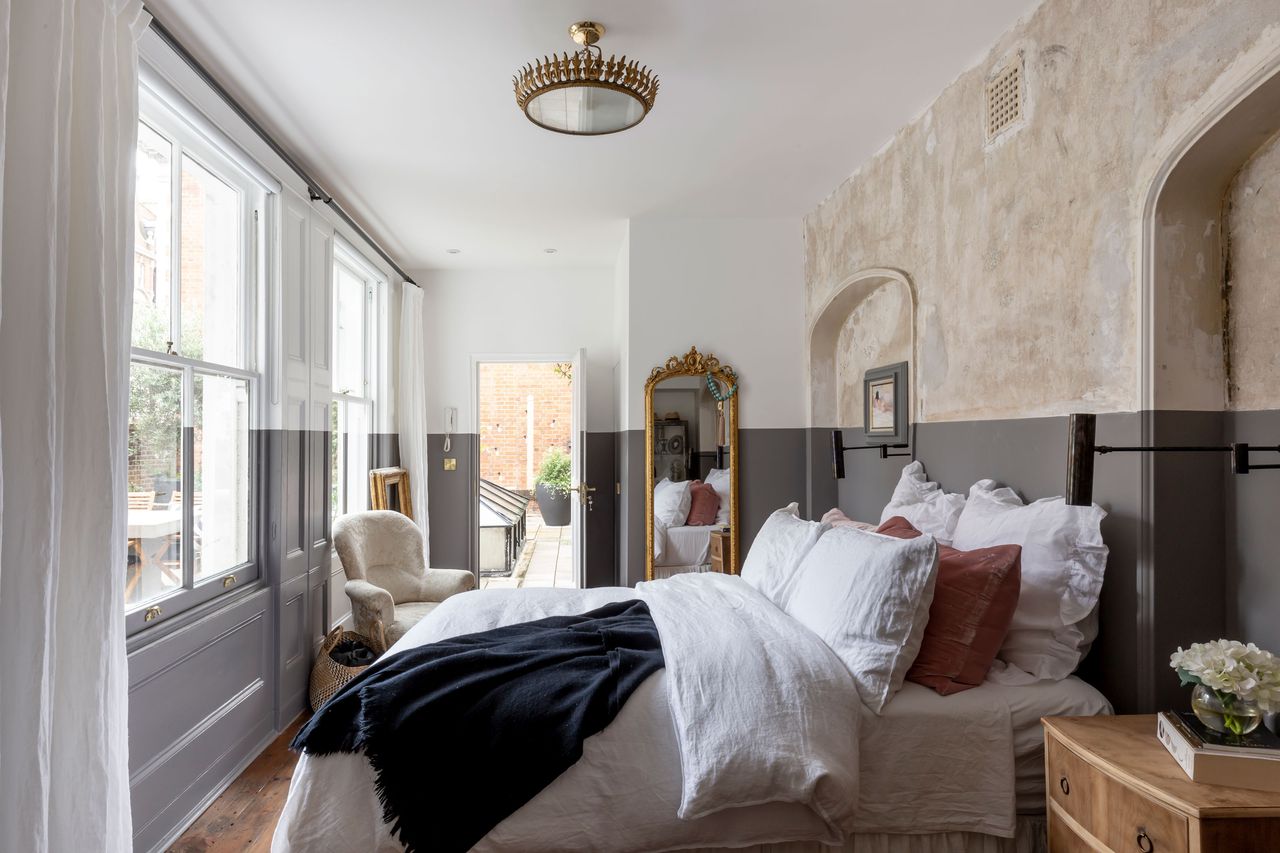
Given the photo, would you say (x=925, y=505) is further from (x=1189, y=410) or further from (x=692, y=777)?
(x=692, y=777)

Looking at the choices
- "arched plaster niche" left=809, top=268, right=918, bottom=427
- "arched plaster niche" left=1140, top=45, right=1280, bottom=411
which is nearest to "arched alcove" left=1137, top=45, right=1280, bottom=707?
"arched plaster niche" left=1140, top=45, right=1280, bottom=411

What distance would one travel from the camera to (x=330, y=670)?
3.59 metres

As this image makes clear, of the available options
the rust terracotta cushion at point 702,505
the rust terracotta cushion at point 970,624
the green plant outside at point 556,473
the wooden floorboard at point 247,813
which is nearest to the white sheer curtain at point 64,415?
the wooden floorboard at point 247,813

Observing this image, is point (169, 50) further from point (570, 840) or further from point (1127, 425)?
point (1127, 425)

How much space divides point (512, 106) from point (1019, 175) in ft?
6.58

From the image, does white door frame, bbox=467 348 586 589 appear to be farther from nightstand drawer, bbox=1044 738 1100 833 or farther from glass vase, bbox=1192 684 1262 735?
glass vase, bbox=1192 684 1262 735

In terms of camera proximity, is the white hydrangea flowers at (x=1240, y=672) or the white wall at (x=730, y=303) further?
the white wall at (x=730, y=303)

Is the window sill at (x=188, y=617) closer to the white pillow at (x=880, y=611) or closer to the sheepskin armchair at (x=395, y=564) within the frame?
the sheepskin armchair at (x=395, y=564)

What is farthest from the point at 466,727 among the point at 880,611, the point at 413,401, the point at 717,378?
the point at 413,401

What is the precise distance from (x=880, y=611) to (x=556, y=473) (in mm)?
6826

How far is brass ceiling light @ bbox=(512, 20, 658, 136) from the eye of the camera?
2.46 m

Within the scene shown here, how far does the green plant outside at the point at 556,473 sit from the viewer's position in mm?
Result: 8242

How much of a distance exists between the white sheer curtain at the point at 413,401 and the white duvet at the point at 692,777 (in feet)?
12.2

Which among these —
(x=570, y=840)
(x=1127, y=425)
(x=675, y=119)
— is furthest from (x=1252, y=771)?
(x=675, y=119)
